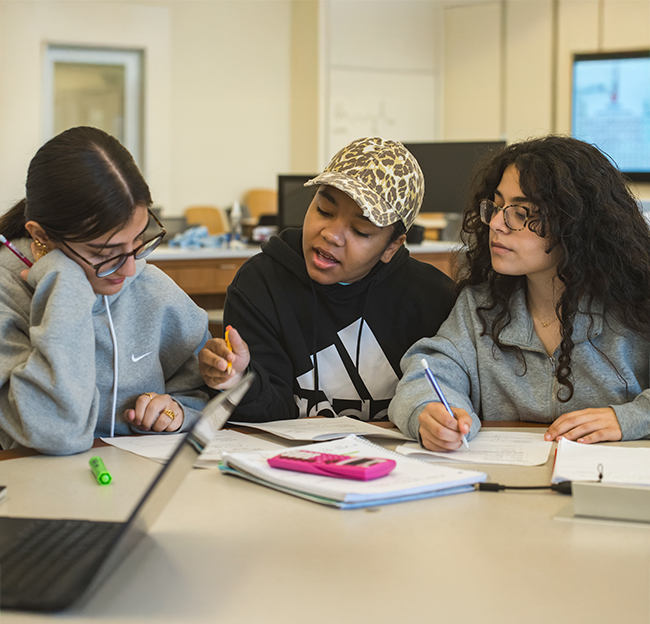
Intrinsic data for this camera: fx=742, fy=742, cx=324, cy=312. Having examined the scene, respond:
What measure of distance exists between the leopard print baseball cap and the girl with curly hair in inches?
6.4

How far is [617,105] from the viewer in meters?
6.36

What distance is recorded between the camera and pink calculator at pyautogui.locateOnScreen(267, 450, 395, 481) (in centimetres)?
97

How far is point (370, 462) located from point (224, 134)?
6.36 m

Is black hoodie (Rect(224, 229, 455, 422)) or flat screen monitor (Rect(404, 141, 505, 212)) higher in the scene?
flat screen monitor (Rect(404, 141, 505, 212))

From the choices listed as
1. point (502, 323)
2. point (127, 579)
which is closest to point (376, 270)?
point (502, 323)

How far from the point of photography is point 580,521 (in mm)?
888

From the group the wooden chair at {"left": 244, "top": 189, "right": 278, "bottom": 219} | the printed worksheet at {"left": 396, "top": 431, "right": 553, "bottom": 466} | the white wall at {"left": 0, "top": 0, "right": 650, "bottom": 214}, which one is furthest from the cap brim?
the wooden chair at {"left": 244, "top": 189, "right": 278, "bottom": 219}

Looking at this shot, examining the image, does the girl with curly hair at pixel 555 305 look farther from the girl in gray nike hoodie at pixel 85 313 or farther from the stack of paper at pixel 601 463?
the girl in gray nike hoodie at pixel 85 313

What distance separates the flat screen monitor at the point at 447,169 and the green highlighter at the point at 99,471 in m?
2.46

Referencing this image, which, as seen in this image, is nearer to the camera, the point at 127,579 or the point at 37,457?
the point at 127,579

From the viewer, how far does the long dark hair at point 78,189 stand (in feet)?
3.91

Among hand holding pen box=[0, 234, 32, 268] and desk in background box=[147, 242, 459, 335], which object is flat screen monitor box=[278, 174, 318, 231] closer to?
desk in background box=[147, 242, 459, 335]

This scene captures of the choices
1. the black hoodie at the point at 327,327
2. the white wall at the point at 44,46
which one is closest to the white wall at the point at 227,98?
the white wall at the point at 44,46

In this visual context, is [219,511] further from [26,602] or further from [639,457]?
[639,457]
